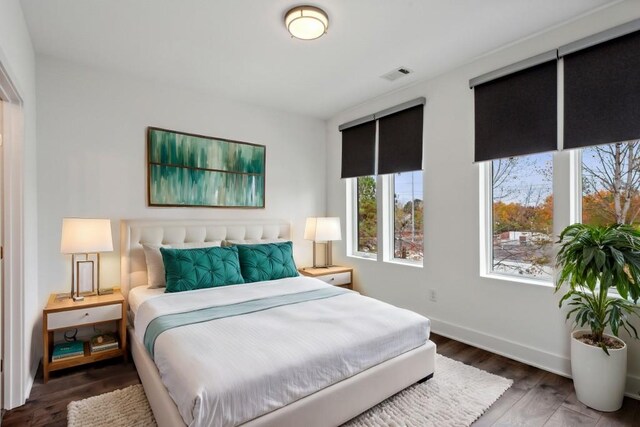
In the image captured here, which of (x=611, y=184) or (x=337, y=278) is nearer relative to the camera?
(x=611, y=184)

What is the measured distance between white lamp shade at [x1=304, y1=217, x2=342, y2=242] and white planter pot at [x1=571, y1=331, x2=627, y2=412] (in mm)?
2560

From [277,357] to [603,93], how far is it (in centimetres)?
273

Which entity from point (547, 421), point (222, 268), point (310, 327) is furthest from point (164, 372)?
point (547, 421)

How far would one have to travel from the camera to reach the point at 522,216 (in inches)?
111

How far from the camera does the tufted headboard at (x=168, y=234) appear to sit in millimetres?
3062

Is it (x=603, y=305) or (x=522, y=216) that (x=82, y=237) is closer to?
(x=522, y=216)

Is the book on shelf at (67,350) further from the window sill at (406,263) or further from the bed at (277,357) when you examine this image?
the window sill at (406,263)

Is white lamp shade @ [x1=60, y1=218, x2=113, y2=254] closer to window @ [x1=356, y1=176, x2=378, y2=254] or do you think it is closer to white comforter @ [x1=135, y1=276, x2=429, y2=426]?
white comforter @ [x1=135, y1=276, x2=429, y2=426]

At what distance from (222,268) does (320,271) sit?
1352 mm

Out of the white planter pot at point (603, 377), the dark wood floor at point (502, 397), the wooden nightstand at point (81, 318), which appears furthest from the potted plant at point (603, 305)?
the wooden nightstand at point (81, 318)

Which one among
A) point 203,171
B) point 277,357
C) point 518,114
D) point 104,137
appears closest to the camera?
point 277,357

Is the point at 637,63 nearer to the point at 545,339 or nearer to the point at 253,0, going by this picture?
the point at 545,339

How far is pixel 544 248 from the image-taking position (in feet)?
8.79

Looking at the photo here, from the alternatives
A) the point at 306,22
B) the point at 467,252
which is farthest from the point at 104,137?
the point at 467,252
